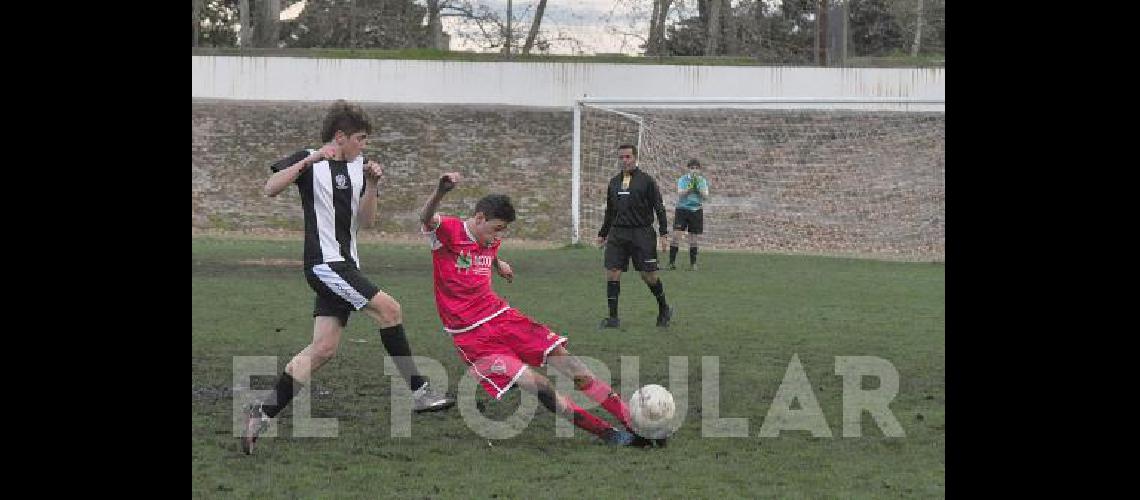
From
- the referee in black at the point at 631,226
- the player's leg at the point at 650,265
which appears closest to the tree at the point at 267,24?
the referee in black at the point at 631,226

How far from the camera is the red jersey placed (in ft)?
25.0

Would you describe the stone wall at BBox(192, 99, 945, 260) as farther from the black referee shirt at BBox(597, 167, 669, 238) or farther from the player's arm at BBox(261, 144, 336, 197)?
the player's arm at BBox(261, 144, 336, 197)

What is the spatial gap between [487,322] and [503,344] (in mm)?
148

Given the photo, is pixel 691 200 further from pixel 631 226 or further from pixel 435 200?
pixel 435 200

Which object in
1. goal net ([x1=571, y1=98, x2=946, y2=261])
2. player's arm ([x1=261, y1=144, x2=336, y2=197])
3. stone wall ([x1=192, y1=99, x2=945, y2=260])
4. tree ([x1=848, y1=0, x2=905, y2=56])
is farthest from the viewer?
tree ([x1=848, y1=0, x2=905, y2=56])

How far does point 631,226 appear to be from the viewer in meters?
13.2

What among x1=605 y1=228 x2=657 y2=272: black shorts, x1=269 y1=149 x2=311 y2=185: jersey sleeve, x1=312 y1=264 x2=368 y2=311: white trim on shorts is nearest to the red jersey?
x1=312 y1=264 x2=368 y2=311: white trim on shorts

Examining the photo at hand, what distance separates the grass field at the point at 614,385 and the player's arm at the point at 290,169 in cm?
136

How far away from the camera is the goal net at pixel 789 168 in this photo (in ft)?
83.7

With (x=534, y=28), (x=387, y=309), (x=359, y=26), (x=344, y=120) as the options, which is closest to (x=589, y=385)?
(x=387, y=309)

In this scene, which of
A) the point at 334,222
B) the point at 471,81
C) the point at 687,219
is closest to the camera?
the point at 334,222

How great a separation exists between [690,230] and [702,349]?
975 cm

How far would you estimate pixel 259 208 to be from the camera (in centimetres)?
2906

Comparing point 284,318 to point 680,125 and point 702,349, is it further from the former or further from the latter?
point 680,125
